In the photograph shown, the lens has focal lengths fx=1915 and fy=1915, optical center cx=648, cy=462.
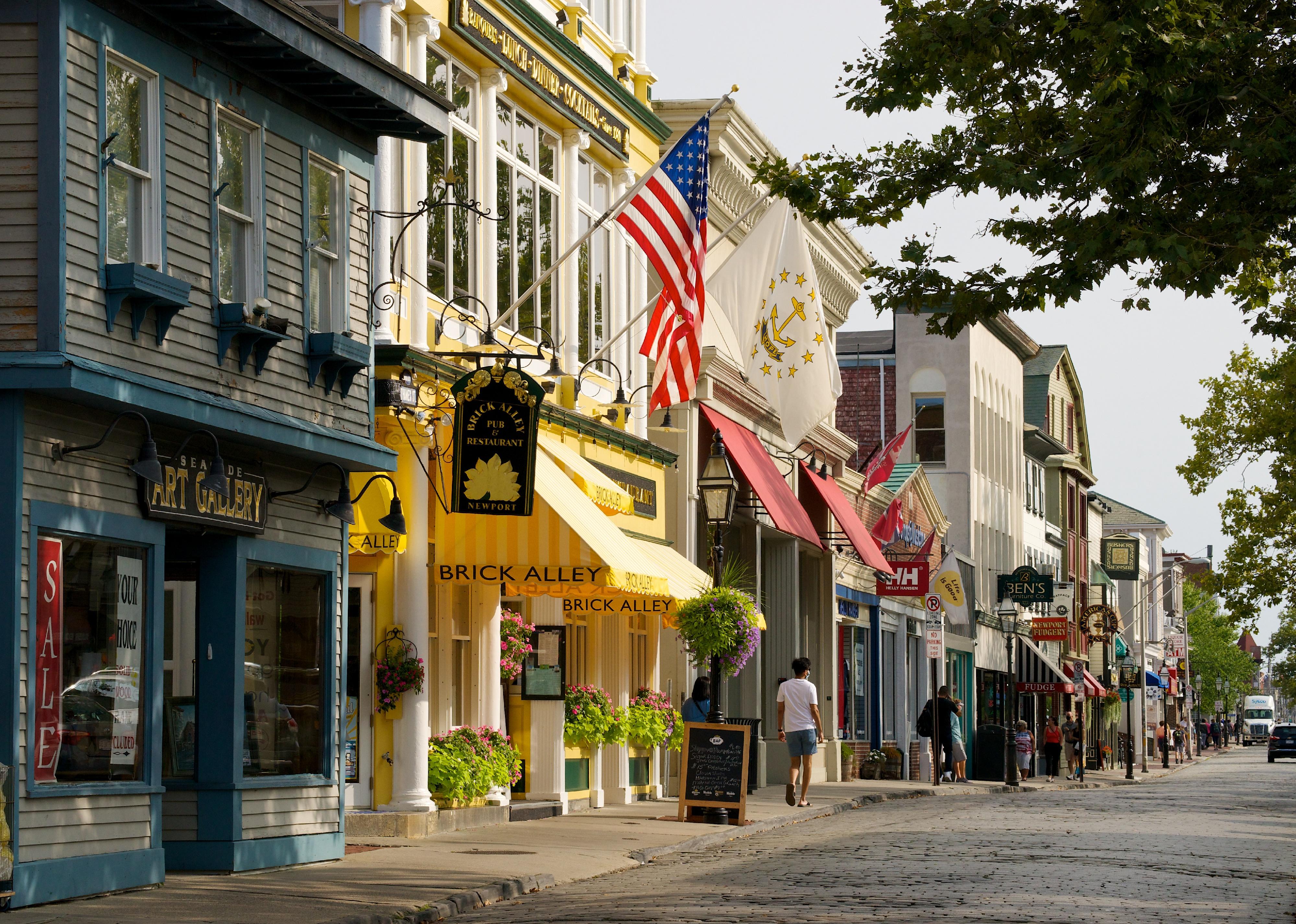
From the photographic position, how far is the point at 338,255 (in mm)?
17078

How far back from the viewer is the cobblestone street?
42.2ft

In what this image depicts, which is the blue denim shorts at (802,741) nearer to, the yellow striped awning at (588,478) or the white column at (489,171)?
the yellow striped awning at (588,478)

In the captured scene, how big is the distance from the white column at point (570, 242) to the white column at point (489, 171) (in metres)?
2.40

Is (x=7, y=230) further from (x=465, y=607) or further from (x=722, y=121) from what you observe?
(x=722, y=121)

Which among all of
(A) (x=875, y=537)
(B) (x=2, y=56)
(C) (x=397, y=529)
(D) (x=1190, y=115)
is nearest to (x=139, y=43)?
(B) (x=2, y=56)

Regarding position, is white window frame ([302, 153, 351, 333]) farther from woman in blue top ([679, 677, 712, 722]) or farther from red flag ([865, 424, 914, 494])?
red flag ([865, 424, 914, 494])

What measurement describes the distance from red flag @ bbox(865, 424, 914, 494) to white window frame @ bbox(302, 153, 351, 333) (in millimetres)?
21970

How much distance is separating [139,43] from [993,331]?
47078 mm

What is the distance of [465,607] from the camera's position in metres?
21.1

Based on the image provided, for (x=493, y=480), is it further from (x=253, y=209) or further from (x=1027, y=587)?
(x=1027, y=587)

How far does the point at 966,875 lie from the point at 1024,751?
3270 cm

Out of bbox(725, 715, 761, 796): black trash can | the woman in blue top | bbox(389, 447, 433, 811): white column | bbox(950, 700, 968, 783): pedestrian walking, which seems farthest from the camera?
bbox(950, 700, 968, 783): pedestrian walking

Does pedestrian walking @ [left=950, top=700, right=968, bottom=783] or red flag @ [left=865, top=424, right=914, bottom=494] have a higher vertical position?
red flag @ [left=865, top=424, right=914, bottom=494]

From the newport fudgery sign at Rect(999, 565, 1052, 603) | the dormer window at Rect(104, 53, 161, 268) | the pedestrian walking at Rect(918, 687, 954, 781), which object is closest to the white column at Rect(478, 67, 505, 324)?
the dormer window at Rect(104, 53, 161, 268)
